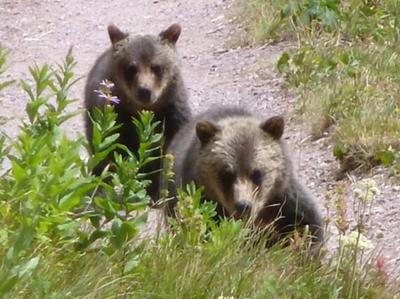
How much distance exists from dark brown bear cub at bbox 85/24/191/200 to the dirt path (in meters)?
0.56

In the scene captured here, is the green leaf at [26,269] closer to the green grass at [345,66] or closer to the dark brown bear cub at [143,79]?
the green grass at [345,66]

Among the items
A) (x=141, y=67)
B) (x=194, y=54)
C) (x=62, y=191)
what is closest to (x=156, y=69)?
(x=141, y=67)

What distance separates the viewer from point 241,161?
7.14 m

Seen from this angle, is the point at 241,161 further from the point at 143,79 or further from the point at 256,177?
the point at 143,79

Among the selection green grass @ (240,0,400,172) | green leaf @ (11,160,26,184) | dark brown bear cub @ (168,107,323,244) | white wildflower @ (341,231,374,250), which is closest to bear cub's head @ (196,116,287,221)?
dark brown bear cub @ (168,107,323,244)

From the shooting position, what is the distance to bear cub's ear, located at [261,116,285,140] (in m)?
7.20

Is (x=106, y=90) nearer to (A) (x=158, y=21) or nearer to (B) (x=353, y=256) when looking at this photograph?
(B) (x=353, y=256)

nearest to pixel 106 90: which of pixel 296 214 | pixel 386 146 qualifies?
pixel 296 214

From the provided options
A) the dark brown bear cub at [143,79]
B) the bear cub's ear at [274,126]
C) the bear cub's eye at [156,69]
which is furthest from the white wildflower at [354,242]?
the bear cub's eye at [156,69]

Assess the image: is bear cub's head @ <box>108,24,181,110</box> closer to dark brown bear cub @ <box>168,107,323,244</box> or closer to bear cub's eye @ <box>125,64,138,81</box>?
bear cub's eye @ <box>125,64,138,81</box>

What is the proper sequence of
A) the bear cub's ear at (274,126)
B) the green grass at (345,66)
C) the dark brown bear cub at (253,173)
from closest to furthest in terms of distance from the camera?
1. the dark brown bear cub at (253,173)
2. the bear cub's ear at (274,126)
3. the green grass at (345,66)

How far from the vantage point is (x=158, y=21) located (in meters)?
13.1

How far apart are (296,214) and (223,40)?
17.9 feet

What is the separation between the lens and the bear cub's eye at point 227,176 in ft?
23.2
